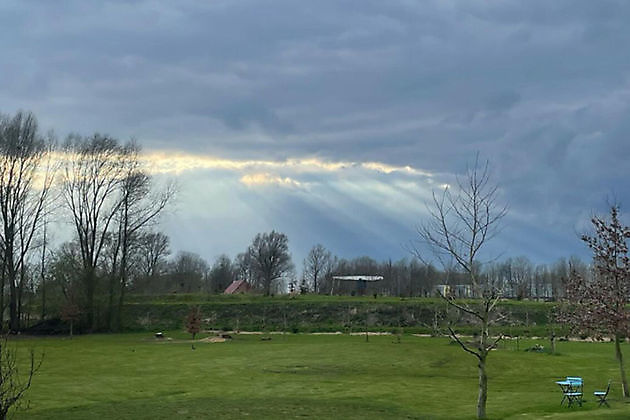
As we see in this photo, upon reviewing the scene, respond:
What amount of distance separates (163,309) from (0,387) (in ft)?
225

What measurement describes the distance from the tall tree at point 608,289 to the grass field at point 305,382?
9.30 ft

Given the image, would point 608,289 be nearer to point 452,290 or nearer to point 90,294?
point 452,290

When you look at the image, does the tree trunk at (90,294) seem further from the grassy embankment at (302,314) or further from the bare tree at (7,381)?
the bare tree at (7,381)

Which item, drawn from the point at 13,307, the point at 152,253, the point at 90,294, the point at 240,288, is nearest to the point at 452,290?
the point at 90,294

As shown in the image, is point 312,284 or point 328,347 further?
point 312,284

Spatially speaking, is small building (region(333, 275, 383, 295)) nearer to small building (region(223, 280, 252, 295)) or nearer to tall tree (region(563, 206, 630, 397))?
small building (region(223, 280, 252, 295))

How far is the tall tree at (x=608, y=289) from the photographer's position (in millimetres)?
21125

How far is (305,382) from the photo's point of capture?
92.1 feet

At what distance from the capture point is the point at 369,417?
1928 cm

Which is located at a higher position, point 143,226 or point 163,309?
point 143,226

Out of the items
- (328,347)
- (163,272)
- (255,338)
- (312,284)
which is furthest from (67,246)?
(312,284)

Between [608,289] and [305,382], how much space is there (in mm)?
13691

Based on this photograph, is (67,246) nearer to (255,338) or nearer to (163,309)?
(163,309)

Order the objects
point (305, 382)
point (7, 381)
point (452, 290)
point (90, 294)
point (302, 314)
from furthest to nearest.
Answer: point (302, 314)
point (90, 294)
point (305, 382)
point (452, 290)
point (7, 381)
